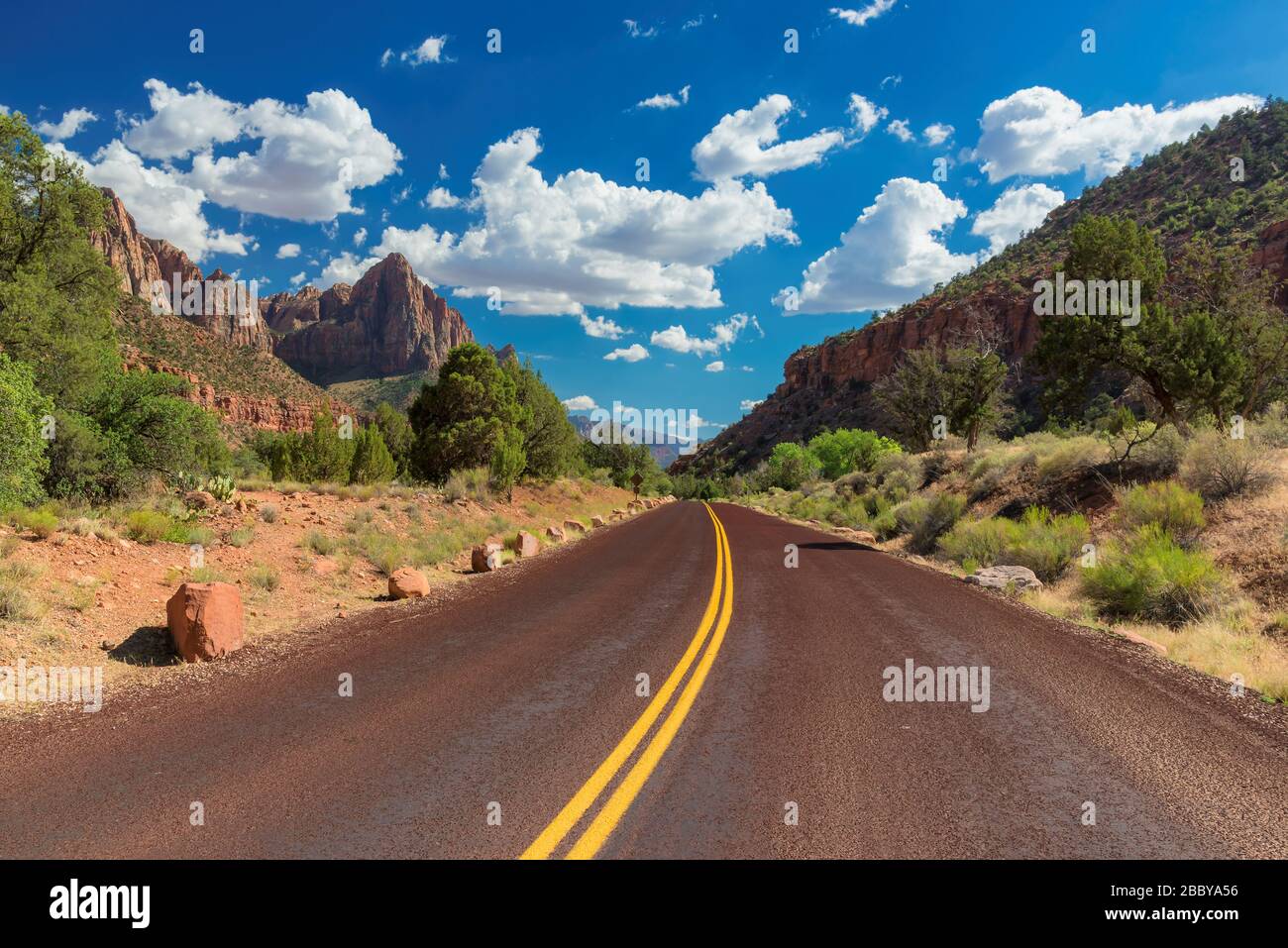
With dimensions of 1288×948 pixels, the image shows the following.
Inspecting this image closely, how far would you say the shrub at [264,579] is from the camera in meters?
10.7

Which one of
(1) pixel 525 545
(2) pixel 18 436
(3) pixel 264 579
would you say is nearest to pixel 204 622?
(3) pixel 264 579

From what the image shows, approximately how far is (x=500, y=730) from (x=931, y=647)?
5447 mm

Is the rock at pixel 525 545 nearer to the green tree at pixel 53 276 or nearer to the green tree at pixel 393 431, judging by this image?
the green tree at pixel 53 276

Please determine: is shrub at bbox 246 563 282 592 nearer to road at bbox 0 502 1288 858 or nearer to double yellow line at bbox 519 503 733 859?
road at bbox 0 502 1288 858

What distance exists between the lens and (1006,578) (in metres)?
13.1

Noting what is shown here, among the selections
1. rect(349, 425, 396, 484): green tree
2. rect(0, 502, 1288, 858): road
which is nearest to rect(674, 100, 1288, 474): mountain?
rect(349, 425, 396, 484): green tree

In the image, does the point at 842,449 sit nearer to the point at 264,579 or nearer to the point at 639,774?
the point at 264,579

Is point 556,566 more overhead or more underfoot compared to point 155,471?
more underfoot

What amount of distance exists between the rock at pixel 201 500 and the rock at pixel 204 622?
7.34 meters

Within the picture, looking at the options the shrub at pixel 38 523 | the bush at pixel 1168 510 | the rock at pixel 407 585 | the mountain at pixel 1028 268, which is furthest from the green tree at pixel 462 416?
the mountain at pixel 1028 268

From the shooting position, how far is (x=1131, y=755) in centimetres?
486

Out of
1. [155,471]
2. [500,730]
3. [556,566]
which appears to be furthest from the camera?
[155,471]
